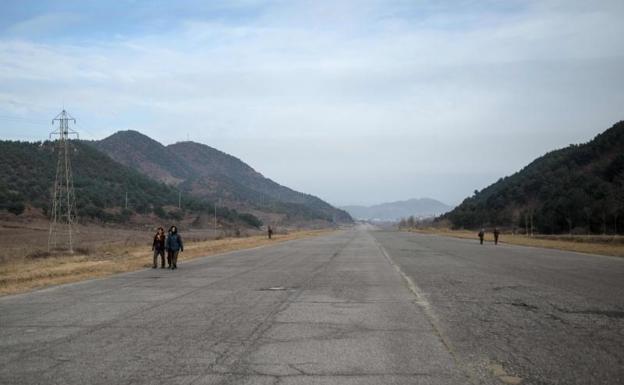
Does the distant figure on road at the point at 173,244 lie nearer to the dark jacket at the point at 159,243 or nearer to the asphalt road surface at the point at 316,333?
the dark jacket at the point at 159,243

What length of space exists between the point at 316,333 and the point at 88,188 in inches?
3251

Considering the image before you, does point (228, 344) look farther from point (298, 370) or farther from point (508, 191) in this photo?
point (508, 191)

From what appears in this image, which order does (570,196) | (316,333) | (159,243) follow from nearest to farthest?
(316,333), (159,243), (570,196)

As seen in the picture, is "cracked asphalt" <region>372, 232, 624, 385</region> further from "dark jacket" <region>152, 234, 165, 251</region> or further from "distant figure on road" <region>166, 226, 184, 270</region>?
"dark jacket" <region>152, 234, 165, 251</region>

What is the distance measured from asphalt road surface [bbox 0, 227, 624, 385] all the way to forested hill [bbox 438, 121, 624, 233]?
64079mm

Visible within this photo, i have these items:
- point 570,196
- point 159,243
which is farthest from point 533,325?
point 570,196

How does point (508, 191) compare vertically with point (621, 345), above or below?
above

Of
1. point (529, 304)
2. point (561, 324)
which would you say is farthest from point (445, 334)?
point (529, 304)

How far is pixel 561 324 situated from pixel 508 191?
125320 mm

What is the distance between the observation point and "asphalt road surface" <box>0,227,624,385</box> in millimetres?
6938

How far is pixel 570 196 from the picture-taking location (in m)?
85.4

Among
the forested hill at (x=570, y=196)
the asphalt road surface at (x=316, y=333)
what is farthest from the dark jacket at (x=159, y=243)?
the forested hill at (x=570, y=196)

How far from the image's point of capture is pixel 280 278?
19.8 metres

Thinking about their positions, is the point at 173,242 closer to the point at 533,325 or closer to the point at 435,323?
the point at 435,323
